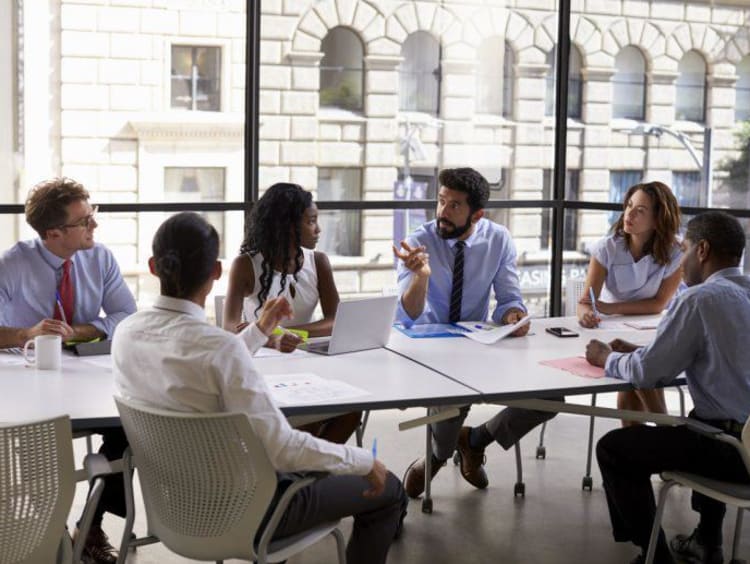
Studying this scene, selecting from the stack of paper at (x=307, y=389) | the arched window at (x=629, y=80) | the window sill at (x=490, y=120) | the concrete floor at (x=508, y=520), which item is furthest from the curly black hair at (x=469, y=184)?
the arched window at (x=629, y=80)

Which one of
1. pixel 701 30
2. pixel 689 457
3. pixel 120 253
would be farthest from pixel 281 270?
pixel 701 30

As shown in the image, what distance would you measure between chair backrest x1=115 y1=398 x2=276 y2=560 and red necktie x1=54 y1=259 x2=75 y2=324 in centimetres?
129

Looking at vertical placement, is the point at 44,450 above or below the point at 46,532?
above

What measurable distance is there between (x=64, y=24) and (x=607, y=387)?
5.31 metres

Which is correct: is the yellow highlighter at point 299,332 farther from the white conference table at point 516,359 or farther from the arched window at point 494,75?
the arched window at point 494,75

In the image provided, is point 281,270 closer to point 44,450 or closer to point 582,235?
point 44,450

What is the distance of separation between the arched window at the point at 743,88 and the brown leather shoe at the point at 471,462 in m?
4.84

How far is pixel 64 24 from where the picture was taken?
24.7ft

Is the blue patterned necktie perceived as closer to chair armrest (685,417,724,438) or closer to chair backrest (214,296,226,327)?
chair backrest (214,296,226,327)

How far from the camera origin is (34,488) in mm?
2615

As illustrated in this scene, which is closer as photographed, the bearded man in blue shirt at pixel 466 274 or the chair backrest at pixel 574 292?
the bearded man in blue shirt at pixel 466 274

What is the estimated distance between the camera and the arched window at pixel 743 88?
8573 millimetres

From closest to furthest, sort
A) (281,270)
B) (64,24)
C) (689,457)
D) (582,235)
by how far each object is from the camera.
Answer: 1. (689,457)
2. (281,270)
3. (64,24)
4. (582,235)

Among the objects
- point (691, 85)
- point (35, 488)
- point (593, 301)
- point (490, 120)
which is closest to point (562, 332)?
point (593, 301)
